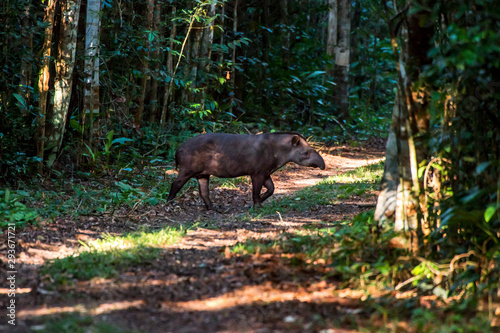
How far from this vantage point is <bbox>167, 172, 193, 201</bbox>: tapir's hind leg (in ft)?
30.7

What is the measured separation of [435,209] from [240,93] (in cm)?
1480

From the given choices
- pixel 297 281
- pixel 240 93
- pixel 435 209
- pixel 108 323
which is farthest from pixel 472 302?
pixel 240 93

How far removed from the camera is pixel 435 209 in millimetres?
4605

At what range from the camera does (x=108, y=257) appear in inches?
207

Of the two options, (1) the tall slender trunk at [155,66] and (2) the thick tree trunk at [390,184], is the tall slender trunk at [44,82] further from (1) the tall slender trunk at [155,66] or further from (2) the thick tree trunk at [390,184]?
(2) the thick tree trunk at [390,184]

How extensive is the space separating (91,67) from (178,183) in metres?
3.15

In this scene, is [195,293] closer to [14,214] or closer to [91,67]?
[14,214]

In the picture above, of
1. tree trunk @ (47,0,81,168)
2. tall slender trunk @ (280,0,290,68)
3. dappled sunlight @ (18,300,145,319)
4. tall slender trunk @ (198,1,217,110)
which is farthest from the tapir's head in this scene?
tall slender trunk @ (280,0,290,68)

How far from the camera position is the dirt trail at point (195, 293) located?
3801mm

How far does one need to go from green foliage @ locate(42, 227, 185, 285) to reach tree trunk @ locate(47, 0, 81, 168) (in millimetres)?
4224

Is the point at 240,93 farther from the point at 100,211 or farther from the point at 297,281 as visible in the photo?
the point at 297,281

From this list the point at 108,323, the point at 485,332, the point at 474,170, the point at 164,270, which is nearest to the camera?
the point at 485,332

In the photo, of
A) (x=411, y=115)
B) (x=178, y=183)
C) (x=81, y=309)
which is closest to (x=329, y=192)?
(x=178, y=183)

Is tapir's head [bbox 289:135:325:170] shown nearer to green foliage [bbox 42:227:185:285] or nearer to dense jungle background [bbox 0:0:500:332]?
dense jungle background [bbox 0:0:500:332]
